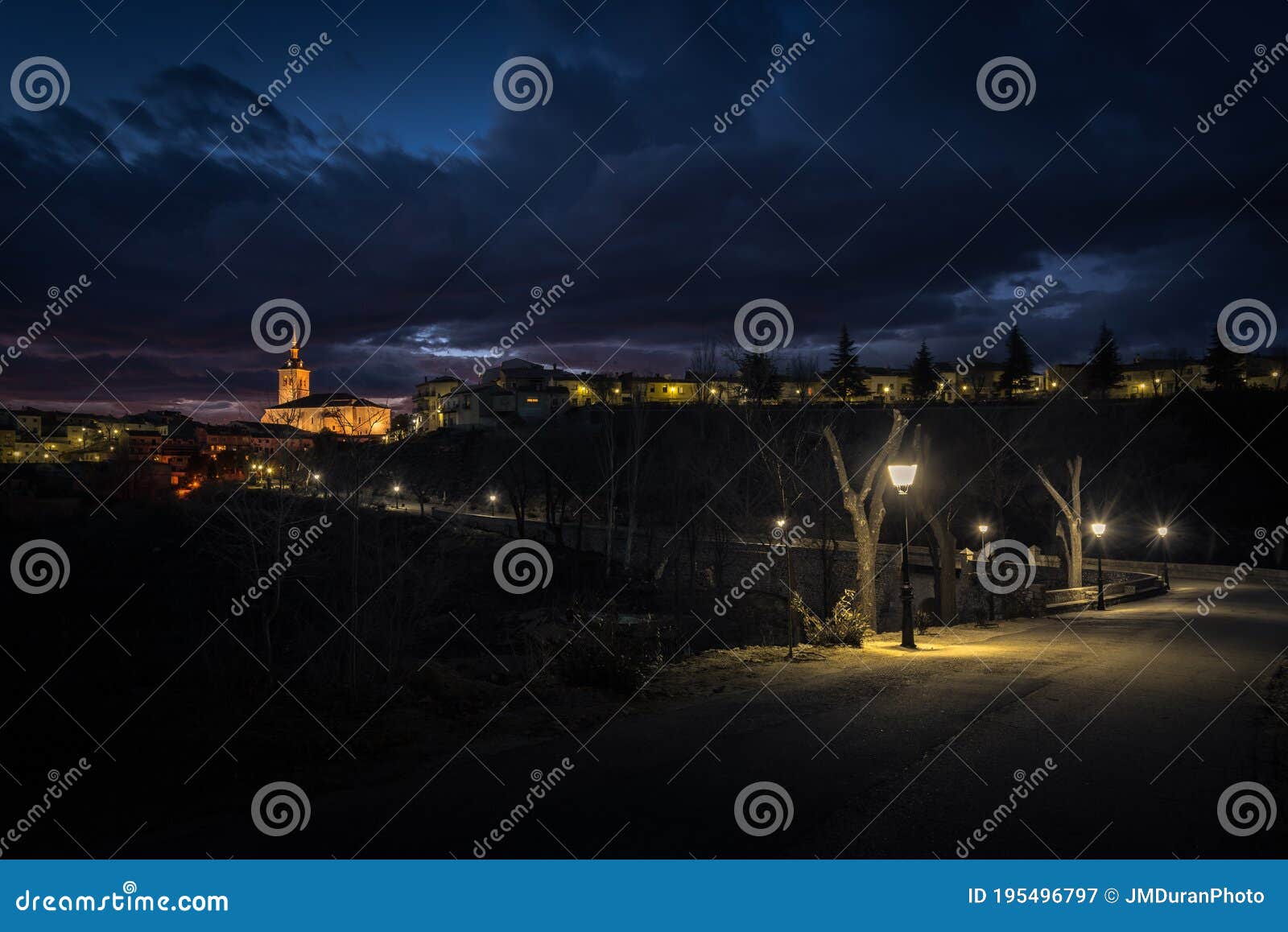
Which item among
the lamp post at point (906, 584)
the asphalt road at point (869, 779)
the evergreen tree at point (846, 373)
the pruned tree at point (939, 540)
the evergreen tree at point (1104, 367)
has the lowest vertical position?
the asphalt road at point (869, 779)

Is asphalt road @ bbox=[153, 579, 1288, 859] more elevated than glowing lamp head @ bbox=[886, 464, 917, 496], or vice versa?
glowing lamp head @ bbox=[886, 464, 917, 496]

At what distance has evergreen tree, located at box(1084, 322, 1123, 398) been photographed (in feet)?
270

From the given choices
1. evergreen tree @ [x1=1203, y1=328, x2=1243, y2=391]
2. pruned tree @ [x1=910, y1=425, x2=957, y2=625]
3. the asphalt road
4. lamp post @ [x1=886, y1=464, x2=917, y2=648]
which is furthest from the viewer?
evergreen tree @ [x1=1203, y1=328, x2=1243, y2=391]

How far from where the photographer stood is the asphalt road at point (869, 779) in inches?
178

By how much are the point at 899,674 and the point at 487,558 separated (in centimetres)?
3541

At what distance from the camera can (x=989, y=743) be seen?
649 centimetres

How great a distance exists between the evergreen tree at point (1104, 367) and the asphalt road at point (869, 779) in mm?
86246

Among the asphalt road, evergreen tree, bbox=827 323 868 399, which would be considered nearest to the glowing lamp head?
the asphalt road

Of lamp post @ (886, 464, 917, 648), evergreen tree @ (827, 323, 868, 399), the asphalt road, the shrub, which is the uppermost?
evergreen tree @ (827, 323, 868, 399)

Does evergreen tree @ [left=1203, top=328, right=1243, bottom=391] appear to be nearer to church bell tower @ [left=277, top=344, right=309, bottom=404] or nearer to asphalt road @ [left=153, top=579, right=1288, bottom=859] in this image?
asphalt road @ [left=153, top=579, right=1288, bottom=859]

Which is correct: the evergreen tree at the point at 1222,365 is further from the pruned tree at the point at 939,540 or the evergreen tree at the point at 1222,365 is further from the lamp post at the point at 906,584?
the lamp post at the point at 906,584

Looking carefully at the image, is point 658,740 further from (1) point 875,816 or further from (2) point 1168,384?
(2) point 1168,384

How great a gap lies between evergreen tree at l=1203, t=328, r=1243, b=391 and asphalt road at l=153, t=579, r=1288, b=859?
79.8 meters

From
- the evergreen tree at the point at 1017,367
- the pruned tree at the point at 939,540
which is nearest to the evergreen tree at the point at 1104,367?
the evergreen tree at the point at 1017,367
